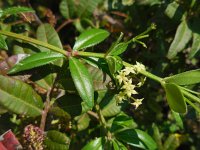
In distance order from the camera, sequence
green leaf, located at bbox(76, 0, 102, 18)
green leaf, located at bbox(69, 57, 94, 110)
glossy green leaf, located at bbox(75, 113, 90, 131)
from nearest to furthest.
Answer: green leaf, located at bbox(69, 57, 94, 110) < glossy green leaf, located at bbox(75, 113, 90, 131) < green leaf, located at bbox(76, 0, 102, 18)

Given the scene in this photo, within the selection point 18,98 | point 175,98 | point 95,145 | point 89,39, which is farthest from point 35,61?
point 175,98

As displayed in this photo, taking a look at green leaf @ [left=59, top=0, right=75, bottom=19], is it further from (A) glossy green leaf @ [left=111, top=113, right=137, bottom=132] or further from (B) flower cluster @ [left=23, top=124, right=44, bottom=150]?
(B) flower cluster @ [left=23, top=124, right=44, bottom=150]

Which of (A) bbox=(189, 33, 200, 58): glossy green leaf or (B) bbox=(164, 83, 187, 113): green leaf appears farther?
(A) bbox=(189, 33, 200, 58): glossy green leaf

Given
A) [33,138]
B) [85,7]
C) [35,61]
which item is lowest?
[33,138]

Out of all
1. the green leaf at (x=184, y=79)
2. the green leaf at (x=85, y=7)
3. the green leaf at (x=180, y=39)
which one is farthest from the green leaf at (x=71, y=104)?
the green leaf at (x=85, y=7)

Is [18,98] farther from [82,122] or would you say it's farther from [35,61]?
[82,122]

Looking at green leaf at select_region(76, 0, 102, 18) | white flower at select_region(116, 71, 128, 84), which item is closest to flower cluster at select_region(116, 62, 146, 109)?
white flower at select_region(116, 71, 128, 84)

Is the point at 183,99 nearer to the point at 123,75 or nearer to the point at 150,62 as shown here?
the point at 123,75
